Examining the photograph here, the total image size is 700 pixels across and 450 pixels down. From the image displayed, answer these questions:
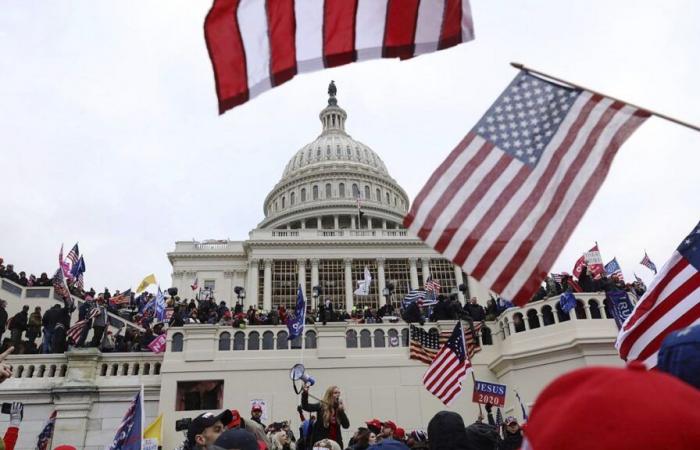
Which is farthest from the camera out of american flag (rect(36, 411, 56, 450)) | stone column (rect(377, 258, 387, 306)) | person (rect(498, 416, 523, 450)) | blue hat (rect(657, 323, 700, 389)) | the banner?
stone column (rect(377, 258, 387, 306))

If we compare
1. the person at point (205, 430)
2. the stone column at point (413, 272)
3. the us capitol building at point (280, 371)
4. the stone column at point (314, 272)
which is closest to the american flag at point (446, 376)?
the us capitol building at point (280, 371)

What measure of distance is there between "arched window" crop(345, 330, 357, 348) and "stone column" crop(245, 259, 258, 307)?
35.9 m

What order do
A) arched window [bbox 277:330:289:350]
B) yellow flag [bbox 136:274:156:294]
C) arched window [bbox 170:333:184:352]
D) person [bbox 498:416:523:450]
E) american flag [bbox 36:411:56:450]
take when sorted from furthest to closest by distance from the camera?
yellow flag [bbox 136:274:156:294], arched window [bbox 277:330:289:350], arched window [bbox 170:333:184:352], american flag [bbox 36:411:56:450], person [bbox 498:416:523:450]

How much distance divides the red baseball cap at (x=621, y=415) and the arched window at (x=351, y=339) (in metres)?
19.1

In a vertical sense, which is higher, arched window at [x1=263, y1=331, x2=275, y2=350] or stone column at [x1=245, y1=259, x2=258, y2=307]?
stone column at [x1=245, y1=259, x2=258, y2=307]

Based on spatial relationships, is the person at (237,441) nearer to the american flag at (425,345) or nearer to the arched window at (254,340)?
Result: the american flag at (425,345)

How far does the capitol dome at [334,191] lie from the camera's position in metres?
77.8

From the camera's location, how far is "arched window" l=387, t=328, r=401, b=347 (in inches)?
799

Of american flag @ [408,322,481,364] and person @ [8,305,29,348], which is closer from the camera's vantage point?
american flag @ [408,322,481,364]

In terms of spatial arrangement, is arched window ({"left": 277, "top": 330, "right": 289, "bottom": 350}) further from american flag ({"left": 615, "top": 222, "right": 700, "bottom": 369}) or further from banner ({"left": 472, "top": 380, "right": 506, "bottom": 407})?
american flag ({"left": 615, "top": 222, "right": 700, "bottom": 369})

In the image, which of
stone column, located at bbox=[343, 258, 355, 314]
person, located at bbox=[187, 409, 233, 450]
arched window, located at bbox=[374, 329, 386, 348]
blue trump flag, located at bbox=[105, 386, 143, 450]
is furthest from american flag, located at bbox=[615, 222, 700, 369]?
stone column, located at bbox=[343, 258, 355, 314]

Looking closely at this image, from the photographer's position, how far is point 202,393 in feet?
62.8

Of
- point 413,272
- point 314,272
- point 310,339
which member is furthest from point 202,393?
point 413,272

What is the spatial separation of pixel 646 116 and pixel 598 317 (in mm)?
15239
